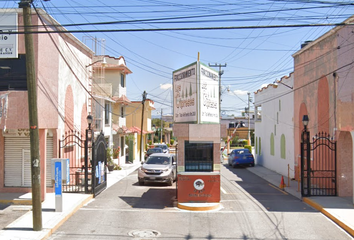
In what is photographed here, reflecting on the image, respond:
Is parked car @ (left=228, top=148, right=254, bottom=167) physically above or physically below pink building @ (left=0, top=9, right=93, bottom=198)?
below

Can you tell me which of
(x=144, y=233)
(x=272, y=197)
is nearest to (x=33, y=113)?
(x=144, y=233)

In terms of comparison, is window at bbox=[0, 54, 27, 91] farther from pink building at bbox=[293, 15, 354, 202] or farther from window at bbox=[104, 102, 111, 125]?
window at bbox=[104, 102, 111, 125]

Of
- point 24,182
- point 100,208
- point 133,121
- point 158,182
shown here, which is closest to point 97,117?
point 158,182

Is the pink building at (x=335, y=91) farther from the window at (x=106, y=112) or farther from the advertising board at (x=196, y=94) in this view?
the window at (x=106, y=112)

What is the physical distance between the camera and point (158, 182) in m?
18.9

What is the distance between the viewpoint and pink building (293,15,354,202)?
46.9 ft

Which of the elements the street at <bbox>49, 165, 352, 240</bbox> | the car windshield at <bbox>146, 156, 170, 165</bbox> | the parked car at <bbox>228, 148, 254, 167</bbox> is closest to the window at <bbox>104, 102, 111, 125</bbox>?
the car windshield at <bbox>146, 156, 170, 165</bbox>

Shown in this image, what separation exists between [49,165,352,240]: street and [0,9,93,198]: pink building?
3.15 m

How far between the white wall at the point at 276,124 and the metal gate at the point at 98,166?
11.1 meters

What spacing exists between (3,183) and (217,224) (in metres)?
8.96

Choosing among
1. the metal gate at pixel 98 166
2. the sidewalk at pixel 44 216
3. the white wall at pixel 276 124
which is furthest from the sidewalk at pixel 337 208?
the metal gate at pixel 98 166

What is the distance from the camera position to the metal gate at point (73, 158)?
1554 cm

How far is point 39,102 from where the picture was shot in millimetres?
13383

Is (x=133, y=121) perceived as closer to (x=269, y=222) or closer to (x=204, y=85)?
(x=204, y=85)
